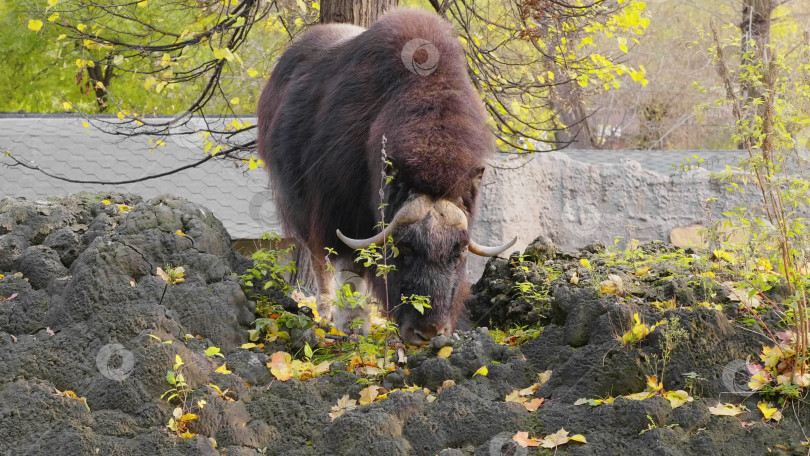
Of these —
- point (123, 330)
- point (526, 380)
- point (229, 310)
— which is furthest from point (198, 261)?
point (526, 380)

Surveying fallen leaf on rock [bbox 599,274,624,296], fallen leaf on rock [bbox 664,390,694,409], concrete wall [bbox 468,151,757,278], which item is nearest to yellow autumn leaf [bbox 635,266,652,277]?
fallen leaf on rock [bbox 599,274,624,296]

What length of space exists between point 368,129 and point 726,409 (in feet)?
9.25

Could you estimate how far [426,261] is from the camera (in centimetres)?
464

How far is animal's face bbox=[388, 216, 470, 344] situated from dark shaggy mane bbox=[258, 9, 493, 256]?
242 millimetres

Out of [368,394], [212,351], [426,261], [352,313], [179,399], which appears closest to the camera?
[179,399]

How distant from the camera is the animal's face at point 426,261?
4.58m

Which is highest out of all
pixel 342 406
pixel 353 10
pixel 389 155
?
pixel 353 10

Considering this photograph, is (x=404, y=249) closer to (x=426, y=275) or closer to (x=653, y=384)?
(x=426, y=275)

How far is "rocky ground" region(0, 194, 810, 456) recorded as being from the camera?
3.25 meters

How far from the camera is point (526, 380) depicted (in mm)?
3895

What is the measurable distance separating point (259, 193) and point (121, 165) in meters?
1.98

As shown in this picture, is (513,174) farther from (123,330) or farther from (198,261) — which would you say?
(123,330)

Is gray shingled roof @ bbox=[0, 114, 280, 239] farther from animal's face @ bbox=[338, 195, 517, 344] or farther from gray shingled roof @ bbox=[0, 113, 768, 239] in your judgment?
animal's face @ bbox=[338, 195, 517, 344]

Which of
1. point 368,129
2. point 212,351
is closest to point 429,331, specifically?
point 212,351
